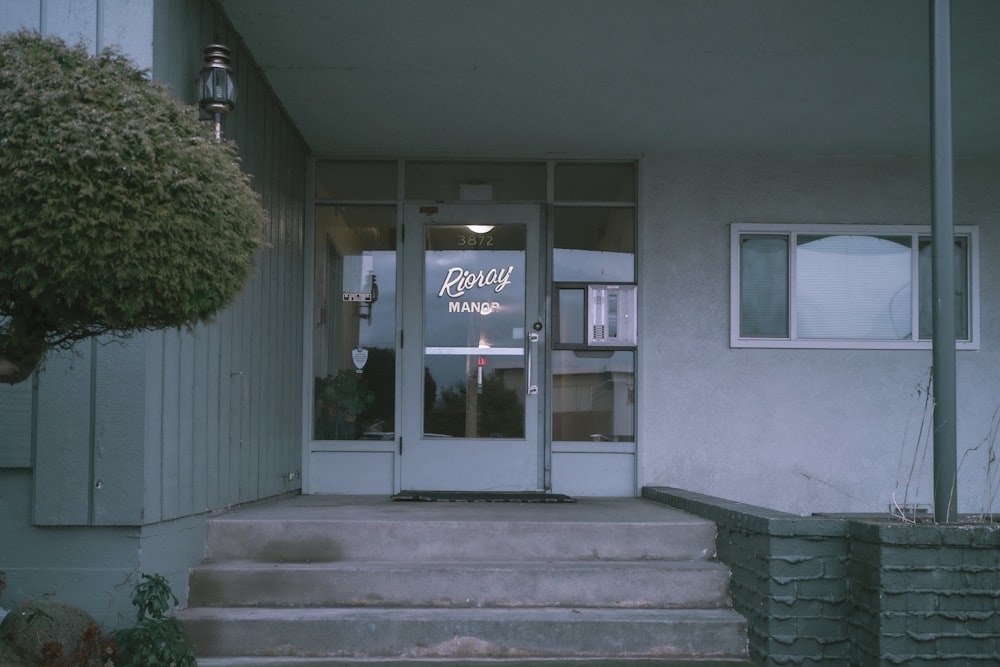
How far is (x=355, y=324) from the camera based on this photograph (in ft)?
23.1

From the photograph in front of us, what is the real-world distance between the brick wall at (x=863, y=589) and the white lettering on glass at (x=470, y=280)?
2844mm

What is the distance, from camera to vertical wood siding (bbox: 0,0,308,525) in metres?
4.03

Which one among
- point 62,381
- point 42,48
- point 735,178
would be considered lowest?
point 62,381

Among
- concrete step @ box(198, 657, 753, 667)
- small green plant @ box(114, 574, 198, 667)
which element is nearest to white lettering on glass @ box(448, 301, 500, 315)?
concrete step @ box(198, 657, 753, 667)

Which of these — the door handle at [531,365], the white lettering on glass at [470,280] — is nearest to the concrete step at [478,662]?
the door handle at [531,365]

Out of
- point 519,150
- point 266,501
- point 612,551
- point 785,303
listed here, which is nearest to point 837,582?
point 612,551

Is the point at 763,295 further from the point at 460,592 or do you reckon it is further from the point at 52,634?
the point at 52,634

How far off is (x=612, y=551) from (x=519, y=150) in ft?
10.9

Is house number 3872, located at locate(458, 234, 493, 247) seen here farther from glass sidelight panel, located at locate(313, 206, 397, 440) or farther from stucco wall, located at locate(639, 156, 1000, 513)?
stucco wall, located at locate(639, 156, 1000, 513)

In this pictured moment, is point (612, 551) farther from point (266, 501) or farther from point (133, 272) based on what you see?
point (133, 272)

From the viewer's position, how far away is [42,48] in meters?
2.87

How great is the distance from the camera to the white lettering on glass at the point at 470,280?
702 centimetres

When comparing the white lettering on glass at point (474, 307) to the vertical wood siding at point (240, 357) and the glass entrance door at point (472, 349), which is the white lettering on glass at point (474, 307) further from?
the vertical wood siding at point (240, 357)

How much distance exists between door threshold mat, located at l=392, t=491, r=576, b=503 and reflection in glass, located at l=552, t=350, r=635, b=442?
0.55 m
